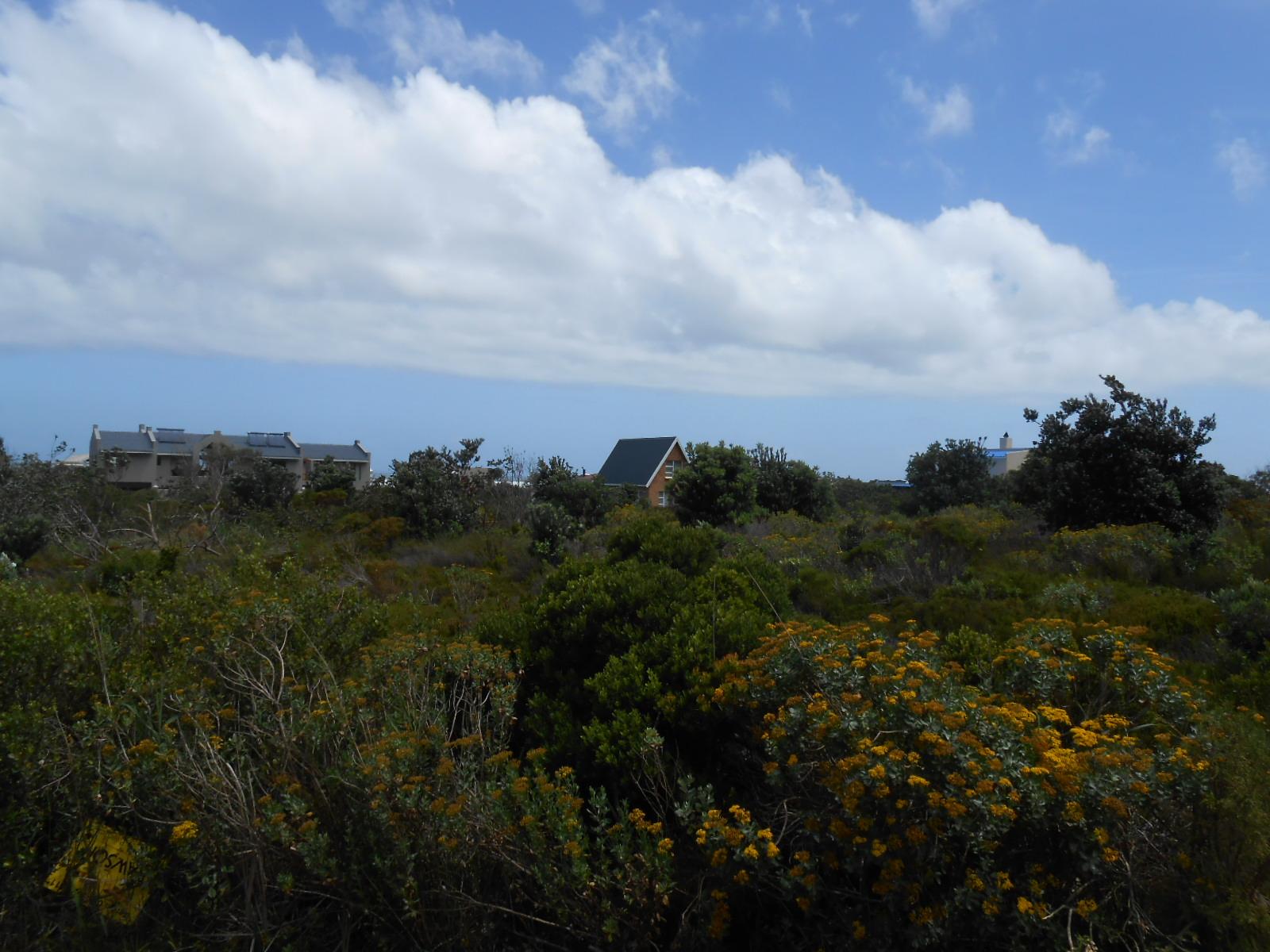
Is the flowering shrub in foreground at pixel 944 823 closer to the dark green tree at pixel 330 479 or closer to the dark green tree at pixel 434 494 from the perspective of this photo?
the dark green tree at pixel 434 494

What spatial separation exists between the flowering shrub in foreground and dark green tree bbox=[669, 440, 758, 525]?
1394cm

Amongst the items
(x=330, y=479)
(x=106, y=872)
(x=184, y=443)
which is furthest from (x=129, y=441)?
(x=106, y=872)

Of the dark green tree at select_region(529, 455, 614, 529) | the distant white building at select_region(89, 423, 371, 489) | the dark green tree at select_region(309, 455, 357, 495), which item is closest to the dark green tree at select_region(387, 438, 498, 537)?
the dark green tree at select_region(529, 455, 614, 529)

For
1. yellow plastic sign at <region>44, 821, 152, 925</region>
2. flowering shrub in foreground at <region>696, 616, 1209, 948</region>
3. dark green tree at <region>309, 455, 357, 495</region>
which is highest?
flowering shrub in foreground at <region>696, 616, 1209, 948</region>

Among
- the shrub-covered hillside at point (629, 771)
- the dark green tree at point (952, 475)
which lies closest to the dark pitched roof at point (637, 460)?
the dark green tree at point (952, 475)

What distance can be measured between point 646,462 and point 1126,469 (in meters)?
27.0

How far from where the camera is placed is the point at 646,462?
38688 mm

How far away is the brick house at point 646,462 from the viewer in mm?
37562

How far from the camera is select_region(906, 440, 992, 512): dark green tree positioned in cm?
2873

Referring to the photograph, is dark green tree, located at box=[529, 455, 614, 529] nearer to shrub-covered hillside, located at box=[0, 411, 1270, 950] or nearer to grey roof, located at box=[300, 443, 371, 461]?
shrub-covered hillside, located at box=[0, 411, 1270, 950]

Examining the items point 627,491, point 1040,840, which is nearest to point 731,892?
point 1040,840

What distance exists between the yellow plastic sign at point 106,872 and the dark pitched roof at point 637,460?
32973mm

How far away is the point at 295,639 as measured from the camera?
532 centimetres

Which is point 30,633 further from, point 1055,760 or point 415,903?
point 1055,760
